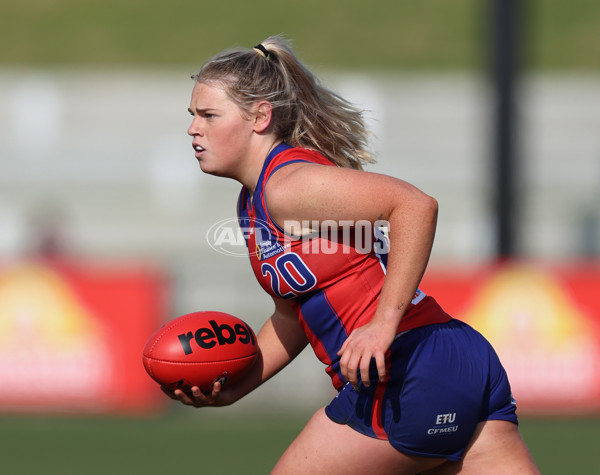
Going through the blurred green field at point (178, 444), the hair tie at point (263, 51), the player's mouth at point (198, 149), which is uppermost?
the hair tie at point (263, 51)

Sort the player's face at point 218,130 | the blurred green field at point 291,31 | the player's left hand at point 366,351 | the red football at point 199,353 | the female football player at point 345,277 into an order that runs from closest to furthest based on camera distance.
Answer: the player's left hand at point 366,351 → the female football player at point 345,277 → the player's face at point 218,130 → the red football at point 199,353 → the blurred green field at point 291,31

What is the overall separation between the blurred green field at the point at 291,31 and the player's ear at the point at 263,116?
→ 2102 centimetres

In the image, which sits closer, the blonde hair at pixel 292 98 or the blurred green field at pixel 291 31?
the blonde hair at pixel 292 98

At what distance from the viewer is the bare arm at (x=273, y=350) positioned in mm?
3562

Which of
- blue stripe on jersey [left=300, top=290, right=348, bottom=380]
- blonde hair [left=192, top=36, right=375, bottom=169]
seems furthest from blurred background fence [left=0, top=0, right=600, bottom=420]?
blue stripe on jersey [left=300, top=290, right=348, bottom=380]

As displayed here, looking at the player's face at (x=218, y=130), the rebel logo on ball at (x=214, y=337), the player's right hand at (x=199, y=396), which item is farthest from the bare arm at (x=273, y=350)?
the player's face at (x=218, y=130)

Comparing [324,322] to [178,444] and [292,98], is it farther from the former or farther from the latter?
[178,444]

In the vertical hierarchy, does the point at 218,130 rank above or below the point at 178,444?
above

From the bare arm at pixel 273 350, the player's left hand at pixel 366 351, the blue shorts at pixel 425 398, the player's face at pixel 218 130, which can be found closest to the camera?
the player's left hand at pixel 366 351

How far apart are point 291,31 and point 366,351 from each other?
23.4 meters

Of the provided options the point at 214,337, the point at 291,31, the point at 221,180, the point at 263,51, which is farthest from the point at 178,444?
the point at 291,31

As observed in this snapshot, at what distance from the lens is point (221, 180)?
17.0 m

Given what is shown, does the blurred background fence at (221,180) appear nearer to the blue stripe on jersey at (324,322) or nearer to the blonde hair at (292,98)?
the blonde hair at (292,98)

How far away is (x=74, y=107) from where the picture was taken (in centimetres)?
1952
